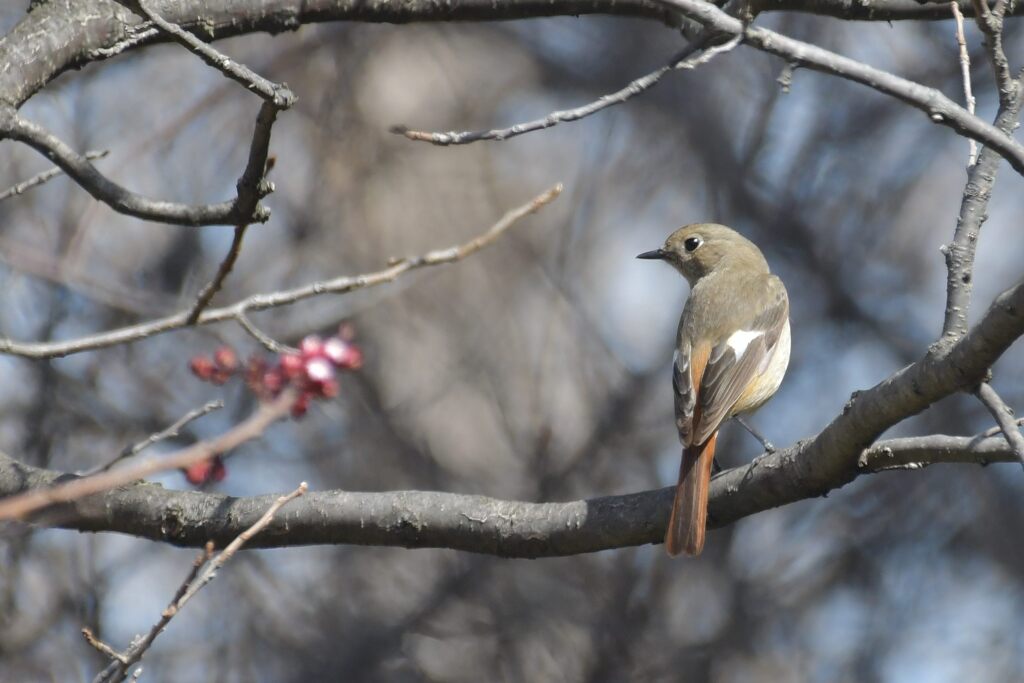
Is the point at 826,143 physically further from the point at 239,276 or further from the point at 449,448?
the point at 239,276

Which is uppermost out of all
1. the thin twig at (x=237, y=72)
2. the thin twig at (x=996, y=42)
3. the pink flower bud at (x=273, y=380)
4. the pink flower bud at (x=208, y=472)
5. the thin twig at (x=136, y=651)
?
the thin twig at (x=237, y=72)

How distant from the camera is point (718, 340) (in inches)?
185

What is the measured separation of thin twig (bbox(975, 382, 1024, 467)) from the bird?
1.00 metres

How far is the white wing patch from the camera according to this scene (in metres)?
4.57

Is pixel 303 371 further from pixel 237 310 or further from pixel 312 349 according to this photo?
pixel 237 310

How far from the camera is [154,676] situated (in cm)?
633

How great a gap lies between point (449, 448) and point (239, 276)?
Answer: 152 cm

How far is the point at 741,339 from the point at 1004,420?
7.96ft

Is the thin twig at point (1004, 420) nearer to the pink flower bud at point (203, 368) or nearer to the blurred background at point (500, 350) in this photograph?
the pink flower bud at point (203, 368)

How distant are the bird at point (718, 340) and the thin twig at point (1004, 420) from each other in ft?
3.27

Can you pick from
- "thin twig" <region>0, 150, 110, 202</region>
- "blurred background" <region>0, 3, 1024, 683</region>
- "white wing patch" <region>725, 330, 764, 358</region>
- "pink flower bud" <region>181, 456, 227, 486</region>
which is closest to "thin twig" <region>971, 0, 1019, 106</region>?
"pink flower bud" <region>181, 456, 227, 486</region>

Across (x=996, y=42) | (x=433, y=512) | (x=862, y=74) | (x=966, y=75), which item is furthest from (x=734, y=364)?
(x=862, y=74)

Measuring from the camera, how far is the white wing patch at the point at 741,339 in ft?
15.0

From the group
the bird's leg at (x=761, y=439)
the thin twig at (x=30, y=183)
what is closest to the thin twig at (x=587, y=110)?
the thin twig at (x=30, y=183)
